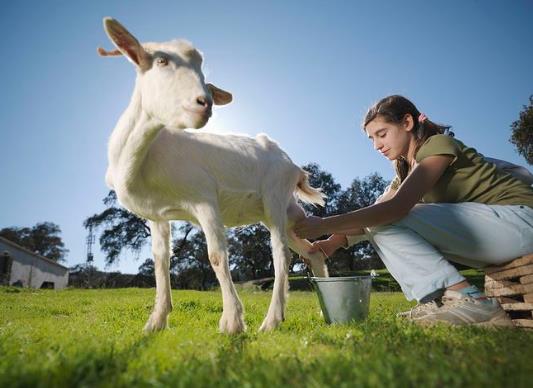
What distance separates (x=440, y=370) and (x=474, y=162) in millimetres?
2409

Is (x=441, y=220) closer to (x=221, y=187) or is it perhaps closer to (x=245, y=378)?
(x=221, y=187)

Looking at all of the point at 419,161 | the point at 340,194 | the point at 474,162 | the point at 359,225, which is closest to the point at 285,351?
the point at 359,225

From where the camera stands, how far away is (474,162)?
11.3 feet

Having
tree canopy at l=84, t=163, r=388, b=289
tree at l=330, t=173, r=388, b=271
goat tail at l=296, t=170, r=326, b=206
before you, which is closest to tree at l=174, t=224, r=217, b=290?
tree canopy at l=84, t=163, r=388, b=289

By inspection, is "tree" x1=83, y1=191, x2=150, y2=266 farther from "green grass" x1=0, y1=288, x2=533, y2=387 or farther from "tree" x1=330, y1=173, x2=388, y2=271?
"green grass" x1=0, y1=288, x2=533, y2=387

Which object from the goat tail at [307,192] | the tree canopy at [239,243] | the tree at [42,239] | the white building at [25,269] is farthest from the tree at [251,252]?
the tree at [42,239]

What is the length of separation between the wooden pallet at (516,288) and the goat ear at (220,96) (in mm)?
3064

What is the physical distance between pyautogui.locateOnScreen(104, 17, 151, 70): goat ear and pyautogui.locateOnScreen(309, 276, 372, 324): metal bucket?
2695 mm

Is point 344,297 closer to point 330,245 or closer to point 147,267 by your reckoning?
point 330,245

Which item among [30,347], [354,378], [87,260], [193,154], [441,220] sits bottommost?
[354,378]

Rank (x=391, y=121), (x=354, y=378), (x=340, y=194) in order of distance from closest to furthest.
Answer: (x=354, y=378)
(x=391, y=121)
(x=340, y=194)

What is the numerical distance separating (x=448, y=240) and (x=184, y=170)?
8.09ft

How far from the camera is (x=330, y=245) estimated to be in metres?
4.62

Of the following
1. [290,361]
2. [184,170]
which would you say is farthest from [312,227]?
[290,361]
